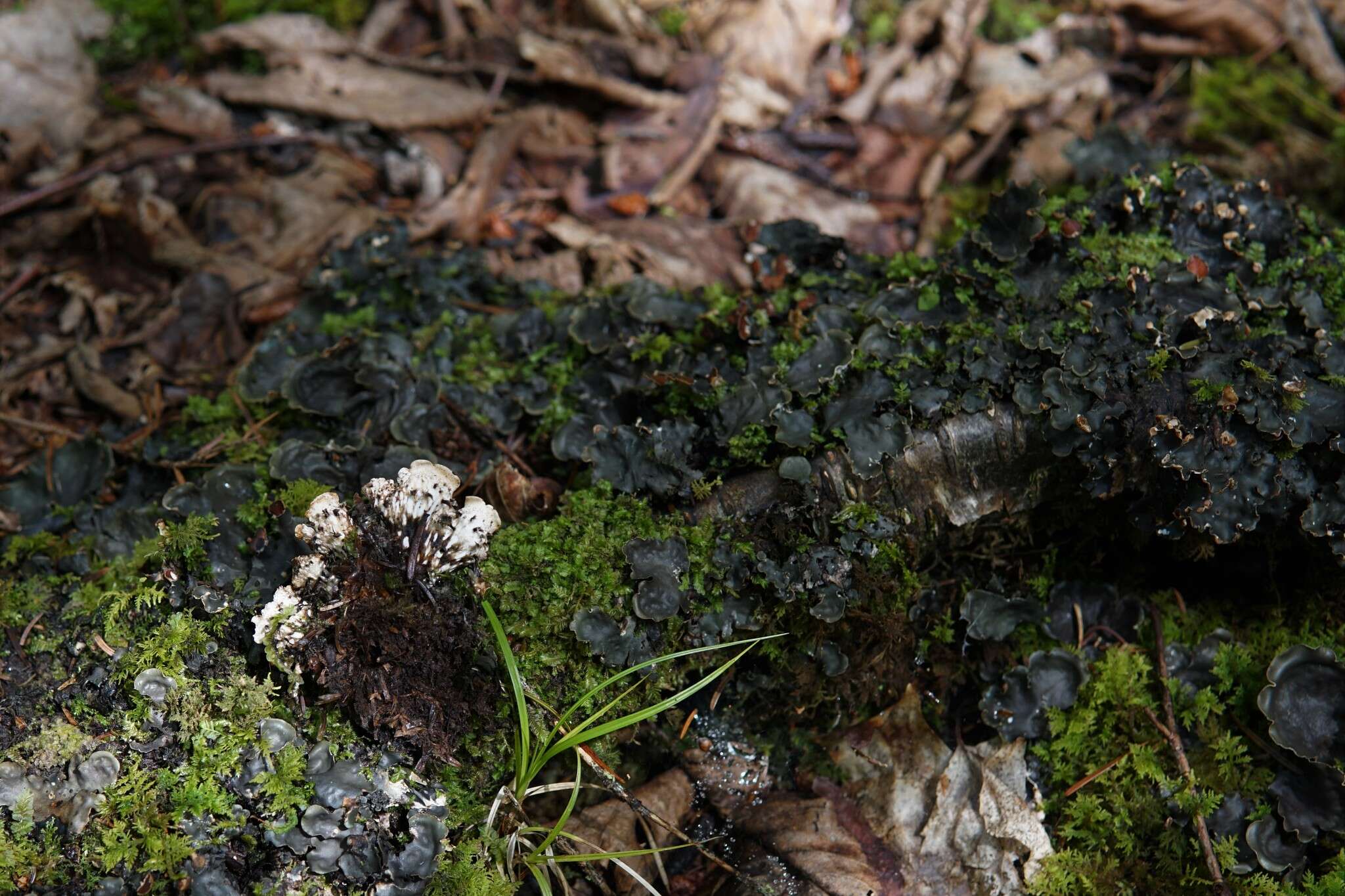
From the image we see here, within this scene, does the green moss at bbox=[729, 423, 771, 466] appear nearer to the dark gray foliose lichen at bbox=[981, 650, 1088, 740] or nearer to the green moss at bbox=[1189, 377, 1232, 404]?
the dark gray foliose lichen at bbox=[981, 650, 1088, 740]

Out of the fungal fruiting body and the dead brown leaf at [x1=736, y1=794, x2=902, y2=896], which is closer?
the fungal fruiting body

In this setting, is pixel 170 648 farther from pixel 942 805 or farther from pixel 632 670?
pixel 942 805

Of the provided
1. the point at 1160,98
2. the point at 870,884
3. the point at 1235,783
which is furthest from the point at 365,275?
the point at 1160,98

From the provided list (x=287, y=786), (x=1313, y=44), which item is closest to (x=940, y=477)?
(x=287, y=786)

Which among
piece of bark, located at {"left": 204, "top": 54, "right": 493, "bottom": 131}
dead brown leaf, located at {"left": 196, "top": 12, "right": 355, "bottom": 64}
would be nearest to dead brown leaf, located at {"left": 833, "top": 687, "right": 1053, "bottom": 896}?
piece of bark, located at {"left": 204, "top": 54, "right": 493, "bottom": 131}

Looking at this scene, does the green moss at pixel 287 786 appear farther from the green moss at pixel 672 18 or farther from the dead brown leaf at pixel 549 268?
the green moss at pixel 672 18

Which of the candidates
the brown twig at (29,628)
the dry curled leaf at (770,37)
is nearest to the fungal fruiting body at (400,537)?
the brown twig at (29,628)

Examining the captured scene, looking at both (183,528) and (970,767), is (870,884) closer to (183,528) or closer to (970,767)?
(970,767)
